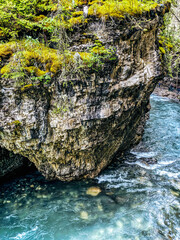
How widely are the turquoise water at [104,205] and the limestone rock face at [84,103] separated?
1061 mm

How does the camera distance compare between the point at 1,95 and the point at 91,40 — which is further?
the point at 91,40

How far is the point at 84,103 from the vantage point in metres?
5.12

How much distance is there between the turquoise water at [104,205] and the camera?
491 centimetres

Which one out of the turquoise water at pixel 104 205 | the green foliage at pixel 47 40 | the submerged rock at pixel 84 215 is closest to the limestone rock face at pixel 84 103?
the green foliage at pixel 47 40

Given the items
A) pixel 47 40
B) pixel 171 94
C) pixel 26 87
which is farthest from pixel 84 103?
pixel 171 94

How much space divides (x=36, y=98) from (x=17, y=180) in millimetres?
3988

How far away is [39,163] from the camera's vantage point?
630cm

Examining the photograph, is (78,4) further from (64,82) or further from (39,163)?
(39,163)

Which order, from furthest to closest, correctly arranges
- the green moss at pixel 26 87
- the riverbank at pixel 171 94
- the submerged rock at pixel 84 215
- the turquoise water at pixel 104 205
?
the riverbank at pixel 171 94 < the submerged rock at pixel 84 215 < the turquoise water at pixel 104 205 < the green moss at pixel 26 87

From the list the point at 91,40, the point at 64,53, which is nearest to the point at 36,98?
the point at 64,53

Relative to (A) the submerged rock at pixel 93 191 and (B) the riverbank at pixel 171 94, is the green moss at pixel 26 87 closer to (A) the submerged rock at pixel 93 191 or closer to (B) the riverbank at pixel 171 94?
(A) the submerged rock at pixel 93 191

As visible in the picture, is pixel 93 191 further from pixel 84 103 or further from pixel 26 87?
pixel 26 87

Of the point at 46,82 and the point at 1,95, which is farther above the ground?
the point at 46,82

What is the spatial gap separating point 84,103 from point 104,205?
11.3 feet
